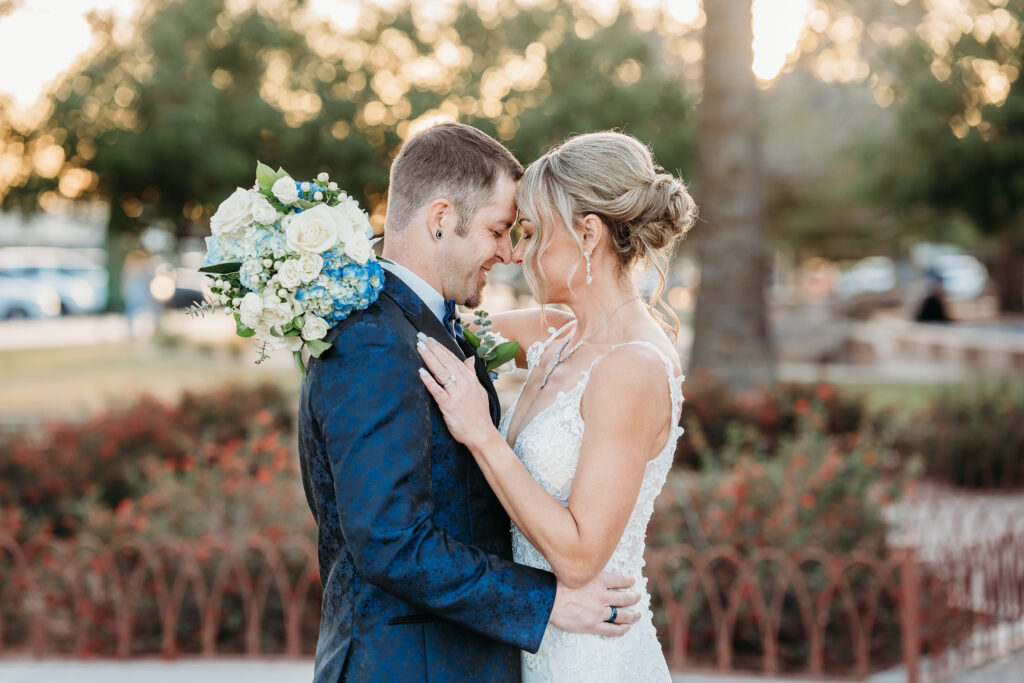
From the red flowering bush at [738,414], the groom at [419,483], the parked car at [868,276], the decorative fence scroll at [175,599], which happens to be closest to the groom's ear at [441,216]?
the groom at [419,483]

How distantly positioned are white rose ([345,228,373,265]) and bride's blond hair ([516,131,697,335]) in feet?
2.02

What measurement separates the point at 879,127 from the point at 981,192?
4251mm

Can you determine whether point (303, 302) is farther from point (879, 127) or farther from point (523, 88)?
point (879, 127)

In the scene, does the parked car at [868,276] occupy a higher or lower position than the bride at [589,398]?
higher

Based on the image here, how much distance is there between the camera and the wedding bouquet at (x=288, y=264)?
2262mm

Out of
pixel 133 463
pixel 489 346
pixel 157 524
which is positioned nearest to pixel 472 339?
pixel 489 346

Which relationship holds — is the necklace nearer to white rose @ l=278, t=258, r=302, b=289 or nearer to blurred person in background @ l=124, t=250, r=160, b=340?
white rose @ l=278, t=258, r=302, b=289

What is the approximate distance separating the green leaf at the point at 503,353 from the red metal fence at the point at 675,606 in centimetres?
241

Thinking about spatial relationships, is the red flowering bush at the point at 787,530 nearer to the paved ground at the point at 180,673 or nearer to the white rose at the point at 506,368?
the paved ground at the point at 180,673

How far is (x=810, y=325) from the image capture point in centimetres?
2355

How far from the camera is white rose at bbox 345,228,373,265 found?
7.54 ft

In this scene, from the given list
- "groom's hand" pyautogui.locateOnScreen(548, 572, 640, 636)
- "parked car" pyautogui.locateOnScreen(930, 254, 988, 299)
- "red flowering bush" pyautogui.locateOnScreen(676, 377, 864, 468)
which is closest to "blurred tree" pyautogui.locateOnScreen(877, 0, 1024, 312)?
"red flowering bush" pyautogui.locateOnScreen(676, 377, 864, 468)

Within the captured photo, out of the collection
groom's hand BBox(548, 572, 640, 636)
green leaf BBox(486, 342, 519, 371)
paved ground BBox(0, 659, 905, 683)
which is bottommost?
paved ground BBox(0, 659, 905, 683)

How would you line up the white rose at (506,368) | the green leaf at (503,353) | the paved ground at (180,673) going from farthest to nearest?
the paved ground at (180,673), the white rose at (506,368), the green leaf at (503,353)
